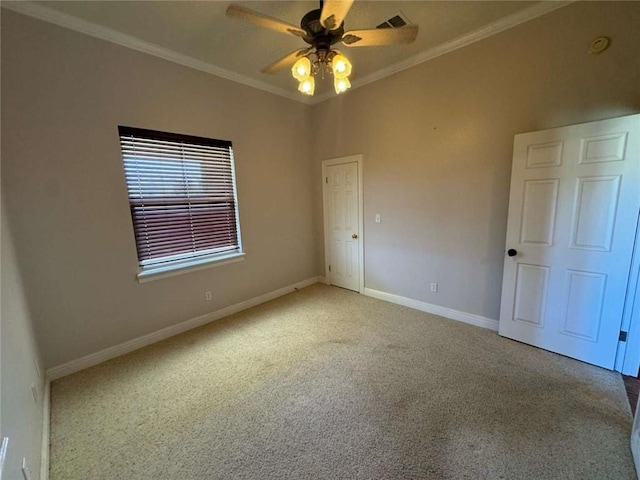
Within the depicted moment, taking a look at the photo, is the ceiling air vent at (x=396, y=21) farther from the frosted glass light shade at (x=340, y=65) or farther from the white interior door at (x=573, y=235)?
the white interior door at (x=573, y=235)

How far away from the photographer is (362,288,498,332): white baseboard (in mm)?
2841

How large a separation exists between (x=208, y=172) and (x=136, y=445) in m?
2.58

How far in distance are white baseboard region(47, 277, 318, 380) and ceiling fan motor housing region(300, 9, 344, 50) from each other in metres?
2.99

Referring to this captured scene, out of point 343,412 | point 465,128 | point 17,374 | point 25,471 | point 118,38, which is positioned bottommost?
point 343,412

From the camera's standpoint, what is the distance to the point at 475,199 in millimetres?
2760

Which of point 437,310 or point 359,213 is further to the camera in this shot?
point 359,213

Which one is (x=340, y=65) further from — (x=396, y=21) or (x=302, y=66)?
(x=396, y=21)

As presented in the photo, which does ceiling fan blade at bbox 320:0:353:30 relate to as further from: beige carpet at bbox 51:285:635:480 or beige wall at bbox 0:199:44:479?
beige carpet at bbox 51:285:635:480

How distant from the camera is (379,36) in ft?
5.79

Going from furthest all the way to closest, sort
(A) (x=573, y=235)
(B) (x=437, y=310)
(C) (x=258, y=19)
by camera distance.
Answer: (B) (x=437, y=310) → (A) (x=573, y=235) → (C) (x=258, y=19)

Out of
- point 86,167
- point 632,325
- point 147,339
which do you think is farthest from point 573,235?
point 86,167

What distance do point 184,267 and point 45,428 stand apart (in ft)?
5.08

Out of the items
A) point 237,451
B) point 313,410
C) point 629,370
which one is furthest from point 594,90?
point 237,451

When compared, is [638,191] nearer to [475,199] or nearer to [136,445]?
[475,199]
